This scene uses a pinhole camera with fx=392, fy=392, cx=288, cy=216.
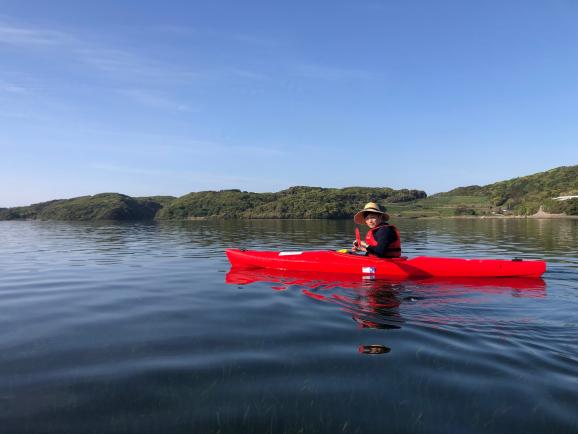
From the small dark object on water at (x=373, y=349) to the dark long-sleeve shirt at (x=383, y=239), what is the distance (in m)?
5.70

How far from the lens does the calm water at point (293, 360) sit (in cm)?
360

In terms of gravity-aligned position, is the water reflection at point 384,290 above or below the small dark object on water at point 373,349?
above

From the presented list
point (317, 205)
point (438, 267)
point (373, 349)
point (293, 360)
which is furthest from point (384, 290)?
point (317, 205)

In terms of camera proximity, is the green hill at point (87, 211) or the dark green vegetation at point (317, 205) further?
the green hill at point (87, 211)

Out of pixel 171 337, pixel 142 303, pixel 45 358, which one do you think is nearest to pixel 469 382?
pixel 171 337

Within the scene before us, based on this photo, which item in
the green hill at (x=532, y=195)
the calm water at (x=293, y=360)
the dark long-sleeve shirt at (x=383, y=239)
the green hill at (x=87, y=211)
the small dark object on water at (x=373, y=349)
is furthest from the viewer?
the green hill at (x=87, y=211)

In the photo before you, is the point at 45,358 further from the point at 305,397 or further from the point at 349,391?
the point at 349,391

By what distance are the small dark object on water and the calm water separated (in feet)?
0.09

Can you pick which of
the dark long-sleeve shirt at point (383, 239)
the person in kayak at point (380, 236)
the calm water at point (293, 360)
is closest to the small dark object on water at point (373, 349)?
the calm water at point (293, 360)

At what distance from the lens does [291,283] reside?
10703 mm

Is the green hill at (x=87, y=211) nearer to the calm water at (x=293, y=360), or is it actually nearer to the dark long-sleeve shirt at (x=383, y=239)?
the dark long-sleeve shirt at (x=383, y=239)

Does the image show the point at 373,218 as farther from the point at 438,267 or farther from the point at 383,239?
the point at 438,267

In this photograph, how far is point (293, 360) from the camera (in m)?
4.97

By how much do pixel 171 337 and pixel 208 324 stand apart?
84 cm
